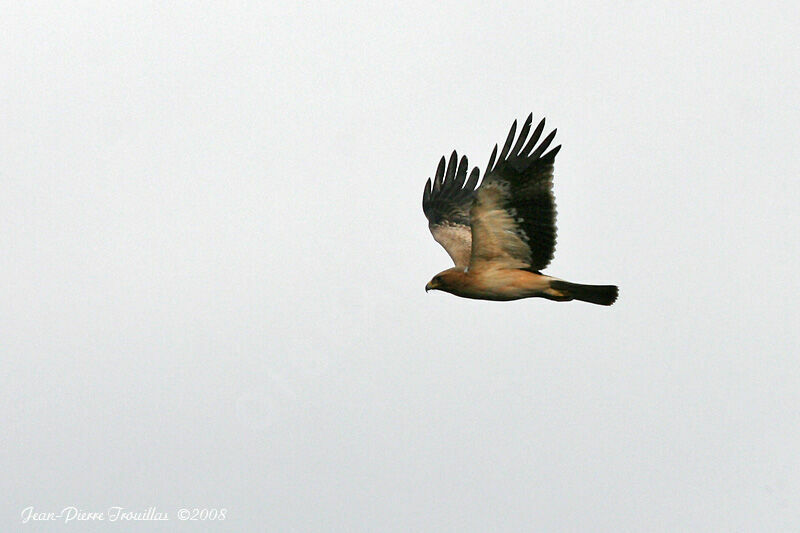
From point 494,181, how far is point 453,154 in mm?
3873

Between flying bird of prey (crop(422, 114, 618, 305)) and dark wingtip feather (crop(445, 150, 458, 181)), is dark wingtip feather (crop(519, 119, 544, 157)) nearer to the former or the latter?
flying bird of prey (crop(422, 114, 618, 305))

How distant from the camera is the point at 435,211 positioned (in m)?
18.5

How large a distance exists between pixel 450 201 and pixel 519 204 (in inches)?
150

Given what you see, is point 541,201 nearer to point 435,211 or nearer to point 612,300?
point 612,300

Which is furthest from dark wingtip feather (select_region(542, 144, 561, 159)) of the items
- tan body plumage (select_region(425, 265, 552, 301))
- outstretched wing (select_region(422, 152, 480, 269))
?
outstretched wing (select_region(422, 152, 480, 269))

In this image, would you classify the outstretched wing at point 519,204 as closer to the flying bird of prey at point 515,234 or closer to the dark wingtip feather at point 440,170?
the flying bird of prey at point 515,234

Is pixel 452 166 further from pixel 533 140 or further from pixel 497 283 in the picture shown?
pixel 533 140

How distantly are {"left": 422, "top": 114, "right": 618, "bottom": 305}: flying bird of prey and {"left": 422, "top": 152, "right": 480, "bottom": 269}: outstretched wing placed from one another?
55.0 inches

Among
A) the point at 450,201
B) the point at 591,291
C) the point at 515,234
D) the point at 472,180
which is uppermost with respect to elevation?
the point at 472,180

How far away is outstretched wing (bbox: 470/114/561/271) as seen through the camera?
14570mm

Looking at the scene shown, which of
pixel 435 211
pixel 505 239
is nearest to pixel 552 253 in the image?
pixel 505 239

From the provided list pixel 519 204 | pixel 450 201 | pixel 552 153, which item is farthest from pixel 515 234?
pixel 450 201

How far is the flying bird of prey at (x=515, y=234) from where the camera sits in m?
14.6

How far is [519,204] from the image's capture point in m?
14.8
